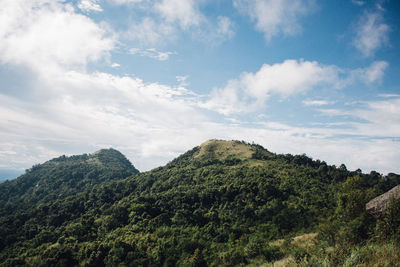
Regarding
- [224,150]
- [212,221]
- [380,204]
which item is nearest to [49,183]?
[224,150]

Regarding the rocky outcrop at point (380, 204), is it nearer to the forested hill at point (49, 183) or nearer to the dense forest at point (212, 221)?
the dense forest at point (212, 221)

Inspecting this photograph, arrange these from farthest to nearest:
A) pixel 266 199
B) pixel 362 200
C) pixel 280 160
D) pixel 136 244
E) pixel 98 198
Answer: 1. pixel 280 160
2. pixel 98 198
3. pixel 266 199
4. pixel 136 244
5. pixel 362 200

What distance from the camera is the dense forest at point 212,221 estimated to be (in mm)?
28062

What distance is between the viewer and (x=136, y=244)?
55.9 meters

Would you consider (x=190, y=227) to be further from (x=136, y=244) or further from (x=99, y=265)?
(x=99, y=265)

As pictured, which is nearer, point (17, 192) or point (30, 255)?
point (30, 255)

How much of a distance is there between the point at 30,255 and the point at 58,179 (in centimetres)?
12867

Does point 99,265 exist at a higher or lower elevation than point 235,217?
lower

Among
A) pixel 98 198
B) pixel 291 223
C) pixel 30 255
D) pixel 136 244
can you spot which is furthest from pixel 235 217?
pixel 98 198

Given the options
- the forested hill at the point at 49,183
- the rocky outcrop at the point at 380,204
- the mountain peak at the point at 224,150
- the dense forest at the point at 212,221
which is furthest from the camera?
the mountain peak at the point at 224,150

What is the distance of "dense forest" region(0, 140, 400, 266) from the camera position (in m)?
28.1

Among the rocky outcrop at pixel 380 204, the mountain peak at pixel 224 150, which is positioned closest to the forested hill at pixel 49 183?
the mountain peak at pixel 224 150

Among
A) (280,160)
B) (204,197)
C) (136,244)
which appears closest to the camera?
(136,244)

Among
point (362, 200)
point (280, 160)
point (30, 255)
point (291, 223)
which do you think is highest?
point (280, 160)
